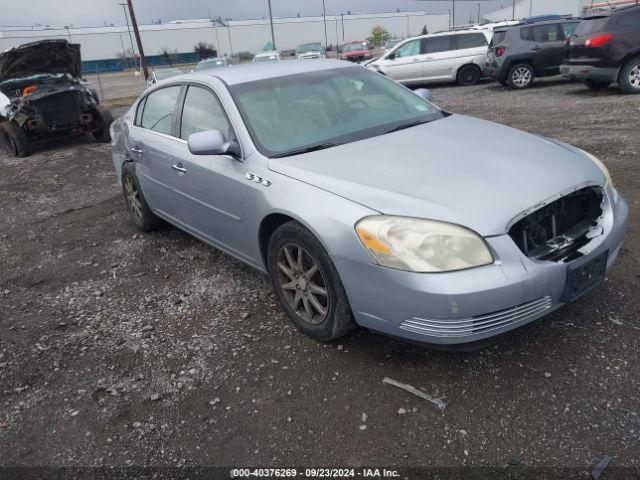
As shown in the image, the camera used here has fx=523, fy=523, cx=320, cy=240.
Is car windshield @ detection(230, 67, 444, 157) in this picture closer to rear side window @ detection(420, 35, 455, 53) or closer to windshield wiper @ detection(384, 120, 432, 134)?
windshield wiper @ detection(384, 120, 432, 134)

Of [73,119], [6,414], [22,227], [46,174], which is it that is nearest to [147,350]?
[6,414]

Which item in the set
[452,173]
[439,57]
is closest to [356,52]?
[439,57]

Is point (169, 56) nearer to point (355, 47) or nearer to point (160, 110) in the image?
point (355, 47)

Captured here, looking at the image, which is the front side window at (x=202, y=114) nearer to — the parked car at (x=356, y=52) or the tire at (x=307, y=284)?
the tire at (x=307, y=284)

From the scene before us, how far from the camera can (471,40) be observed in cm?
1527

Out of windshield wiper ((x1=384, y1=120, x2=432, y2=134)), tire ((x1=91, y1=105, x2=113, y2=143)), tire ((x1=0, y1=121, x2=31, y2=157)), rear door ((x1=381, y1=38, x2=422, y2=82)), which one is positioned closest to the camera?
windshield wiper ((x1=384, y1=120, x2=432, y2=134))

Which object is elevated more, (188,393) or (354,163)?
(354,163)

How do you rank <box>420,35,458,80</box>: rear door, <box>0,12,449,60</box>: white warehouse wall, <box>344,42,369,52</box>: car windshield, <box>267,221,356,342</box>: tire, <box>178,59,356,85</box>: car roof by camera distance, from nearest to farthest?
1. <box>267,221,356,342</box>: tire
2. <box>178,59,356,85</box>: car roof
3. <box>420,35,458,80</box>: rear door
4. <box>344,42,369,52</box>: car windshield
5. <box>0,12,449,60</box>: white warehouse wall

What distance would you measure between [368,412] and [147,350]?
1.51 meters

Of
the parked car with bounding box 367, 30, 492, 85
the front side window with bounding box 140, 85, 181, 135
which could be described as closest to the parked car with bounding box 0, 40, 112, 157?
the front side window with bounding box 140, 85, 181, 135

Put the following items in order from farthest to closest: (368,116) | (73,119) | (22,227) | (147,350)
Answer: (73,119) < (22,227) < (368,116) < (147,350)

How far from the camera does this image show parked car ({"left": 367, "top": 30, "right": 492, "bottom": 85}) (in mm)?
15265

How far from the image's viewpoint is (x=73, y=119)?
35.5ft

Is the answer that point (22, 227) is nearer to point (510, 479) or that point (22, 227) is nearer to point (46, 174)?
point (46, 174)
